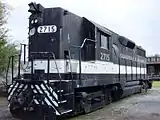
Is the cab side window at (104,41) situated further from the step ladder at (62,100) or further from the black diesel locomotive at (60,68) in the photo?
the step ladder at (62,100)

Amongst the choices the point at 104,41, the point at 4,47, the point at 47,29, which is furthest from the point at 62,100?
the point at 4,47

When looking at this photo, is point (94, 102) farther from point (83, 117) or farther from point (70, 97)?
point (70, 97)

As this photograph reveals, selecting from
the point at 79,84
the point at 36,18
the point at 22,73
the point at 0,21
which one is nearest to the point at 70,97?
the point at 79,84

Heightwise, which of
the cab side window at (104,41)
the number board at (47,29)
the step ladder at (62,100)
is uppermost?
the number board at (47,29)

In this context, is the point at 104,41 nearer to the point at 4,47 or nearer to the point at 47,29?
the point at 47,29

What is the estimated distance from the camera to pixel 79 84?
11.0m

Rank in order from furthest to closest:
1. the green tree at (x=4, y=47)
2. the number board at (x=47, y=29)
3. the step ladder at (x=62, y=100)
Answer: the green tree at (x=4, y=47) < the number board at (x=47, y=29) < the step ladder at (x=62, y=100)

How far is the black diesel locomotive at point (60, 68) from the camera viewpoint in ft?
31.9

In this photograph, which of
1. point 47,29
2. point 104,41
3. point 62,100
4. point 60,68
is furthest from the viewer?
point 104,41

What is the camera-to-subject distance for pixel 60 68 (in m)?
10.8

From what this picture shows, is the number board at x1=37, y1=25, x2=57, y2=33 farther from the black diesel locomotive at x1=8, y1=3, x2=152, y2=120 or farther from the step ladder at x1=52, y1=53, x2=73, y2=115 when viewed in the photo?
the step ladder at x1=52, y1=53, x2=73, y2=115

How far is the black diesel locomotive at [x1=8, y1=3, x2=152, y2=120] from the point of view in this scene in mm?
9727

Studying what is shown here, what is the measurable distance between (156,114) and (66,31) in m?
4.94

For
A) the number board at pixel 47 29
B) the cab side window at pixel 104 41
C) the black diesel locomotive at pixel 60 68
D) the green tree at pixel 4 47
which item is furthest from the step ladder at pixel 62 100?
the green tree at pixel 4 47
